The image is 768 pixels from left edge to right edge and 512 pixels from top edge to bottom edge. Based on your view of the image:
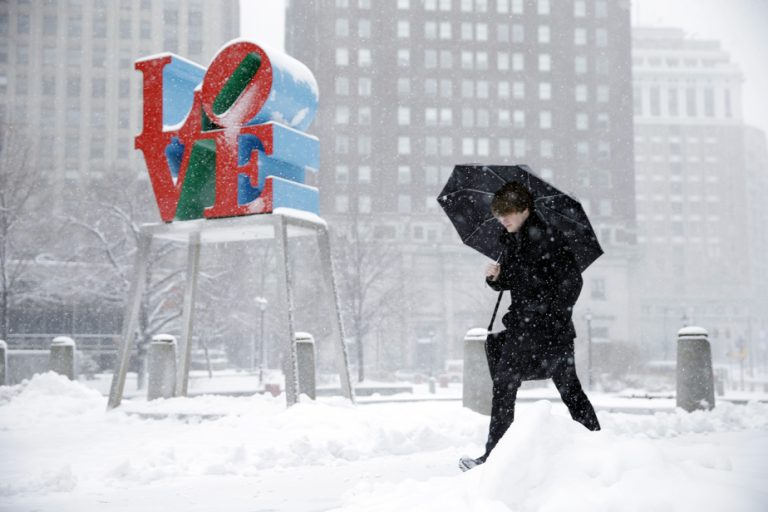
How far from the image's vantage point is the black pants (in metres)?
5.14

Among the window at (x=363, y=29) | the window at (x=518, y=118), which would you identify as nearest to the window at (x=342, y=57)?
the window at (x=363, y=29)

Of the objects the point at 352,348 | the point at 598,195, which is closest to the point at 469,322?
the point at 352,348

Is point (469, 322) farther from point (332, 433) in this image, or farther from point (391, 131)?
point (332, 433)

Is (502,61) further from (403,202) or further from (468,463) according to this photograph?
(468,463)

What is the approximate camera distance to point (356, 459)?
23.7ft

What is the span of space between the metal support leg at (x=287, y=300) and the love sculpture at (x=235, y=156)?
0.05 ft

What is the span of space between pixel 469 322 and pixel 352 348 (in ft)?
45.0

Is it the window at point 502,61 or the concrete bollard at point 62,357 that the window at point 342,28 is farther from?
the concrete bollard at point 62,357

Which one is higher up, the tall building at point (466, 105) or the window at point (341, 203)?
the tall building at point (466, 105)

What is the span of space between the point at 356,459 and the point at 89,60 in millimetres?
80085

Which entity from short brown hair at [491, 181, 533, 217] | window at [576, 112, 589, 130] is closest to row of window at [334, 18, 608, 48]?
window at [576, 112, 589, 130]

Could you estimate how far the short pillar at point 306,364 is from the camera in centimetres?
1298

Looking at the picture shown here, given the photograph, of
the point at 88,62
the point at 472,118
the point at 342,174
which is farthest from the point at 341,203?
the point at 88,62

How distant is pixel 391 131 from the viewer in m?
65.9
